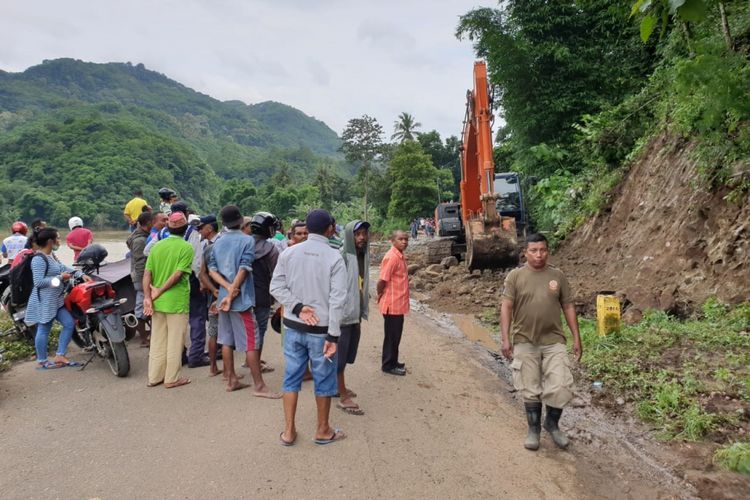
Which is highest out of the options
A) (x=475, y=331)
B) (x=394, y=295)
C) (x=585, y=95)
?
(x=585, y=95)

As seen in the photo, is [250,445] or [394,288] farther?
[394,288]

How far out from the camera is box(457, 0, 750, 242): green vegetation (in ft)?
26.6

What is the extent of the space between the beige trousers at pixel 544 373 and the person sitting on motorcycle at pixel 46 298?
526 centimetres

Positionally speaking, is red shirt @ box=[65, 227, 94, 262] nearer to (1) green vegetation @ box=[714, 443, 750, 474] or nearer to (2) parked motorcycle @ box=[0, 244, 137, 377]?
(2) parked motorcycle @ box=[0, 244, 137, 377]

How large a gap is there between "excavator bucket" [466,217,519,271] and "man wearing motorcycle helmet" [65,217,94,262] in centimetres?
741

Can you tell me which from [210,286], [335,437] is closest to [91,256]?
[210,286]

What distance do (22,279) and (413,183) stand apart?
116 ft

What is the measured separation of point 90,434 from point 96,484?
91cm

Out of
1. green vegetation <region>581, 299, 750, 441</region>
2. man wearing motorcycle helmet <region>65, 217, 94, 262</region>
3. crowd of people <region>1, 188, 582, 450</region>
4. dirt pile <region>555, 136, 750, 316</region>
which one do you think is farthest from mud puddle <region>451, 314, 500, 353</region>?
man wearing motorcycle helmet <region>65, 217, 94, 262</region>

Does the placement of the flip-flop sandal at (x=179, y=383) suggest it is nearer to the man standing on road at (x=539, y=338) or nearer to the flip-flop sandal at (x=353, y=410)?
the flip-flop sandal at (x=353, y=410)

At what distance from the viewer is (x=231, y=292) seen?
4879 mm

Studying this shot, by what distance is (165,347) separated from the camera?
5176 millimetres

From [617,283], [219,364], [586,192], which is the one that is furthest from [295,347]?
[586,192]

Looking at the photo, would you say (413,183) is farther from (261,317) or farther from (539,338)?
(539,338)
